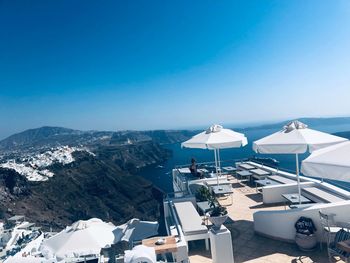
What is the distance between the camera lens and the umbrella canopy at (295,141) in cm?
638

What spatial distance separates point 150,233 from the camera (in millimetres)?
9281

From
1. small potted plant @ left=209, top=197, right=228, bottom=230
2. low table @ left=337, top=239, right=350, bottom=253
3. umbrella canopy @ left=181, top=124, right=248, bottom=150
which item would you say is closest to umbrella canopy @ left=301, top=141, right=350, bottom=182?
low table @ left=337, top=239, right=350, bottom=253

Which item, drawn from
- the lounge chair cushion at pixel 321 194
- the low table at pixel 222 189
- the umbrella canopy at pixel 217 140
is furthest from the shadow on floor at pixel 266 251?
the umbrella canopy at pixel 217 140

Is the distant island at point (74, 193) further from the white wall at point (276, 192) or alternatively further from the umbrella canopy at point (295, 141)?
the umbrella canopy at point (295, 141)

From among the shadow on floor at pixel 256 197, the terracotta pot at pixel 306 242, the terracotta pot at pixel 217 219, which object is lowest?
the shadow on floor at pixel 256 197

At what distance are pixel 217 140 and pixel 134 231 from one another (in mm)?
4080

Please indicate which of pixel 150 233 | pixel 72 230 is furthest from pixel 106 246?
pixel 150 233

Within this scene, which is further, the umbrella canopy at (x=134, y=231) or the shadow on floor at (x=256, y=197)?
the shadow on floor at (x=256, y=197)

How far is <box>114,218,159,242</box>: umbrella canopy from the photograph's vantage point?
8443 millimetres

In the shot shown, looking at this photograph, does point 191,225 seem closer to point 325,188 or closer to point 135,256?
point 135,256

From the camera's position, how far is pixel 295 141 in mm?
6555

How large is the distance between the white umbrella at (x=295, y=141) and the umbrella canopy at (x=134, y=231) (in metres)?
4.63

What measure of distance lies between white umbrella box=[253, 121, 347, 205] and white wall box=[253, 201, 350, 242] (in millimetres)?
1287

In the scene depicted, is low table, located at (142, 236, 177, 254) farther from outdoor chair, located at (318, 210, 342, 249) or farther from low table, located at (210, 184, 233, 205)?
low table, located at (210, 184, 233, 205)
